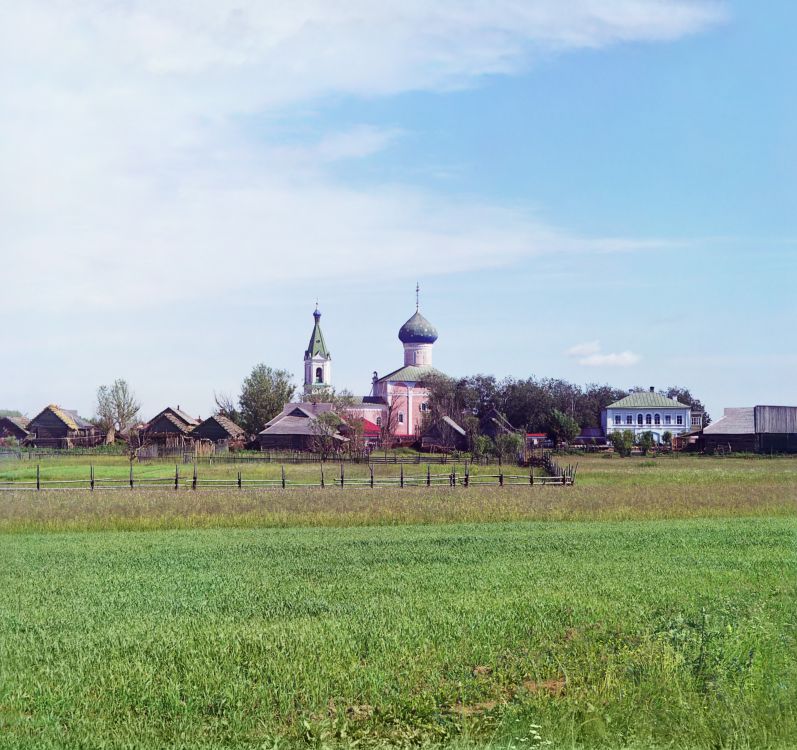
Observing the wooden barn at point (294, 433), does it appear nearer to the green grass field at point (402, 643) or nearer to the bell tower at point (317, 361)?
the bell tower at point (317, 361)

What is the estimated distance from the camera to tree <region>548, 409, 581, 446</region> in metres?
101

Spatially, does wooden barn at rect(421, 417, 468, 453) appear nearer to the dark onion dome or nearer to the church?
the church

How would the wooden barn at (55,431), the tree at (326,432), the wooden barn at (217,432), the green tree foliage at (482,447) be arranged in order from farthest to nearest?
the wooden barn at (55,431) < the wooden barn at (217,432) < the tree at (326,432) < the green tree foliage at (482,447)

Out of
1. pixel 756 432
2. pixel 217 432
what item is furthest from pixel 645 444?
pixel 217 432

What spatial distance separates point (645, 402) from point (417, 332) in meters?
29.6

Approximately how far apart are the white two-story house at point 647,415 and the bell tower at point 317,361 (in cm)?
3745

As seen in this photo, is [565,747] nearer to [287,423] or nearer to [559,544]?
[559,544]

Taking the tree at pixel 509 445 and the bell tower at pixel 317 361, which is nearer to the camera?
the tree at pixel 509 445

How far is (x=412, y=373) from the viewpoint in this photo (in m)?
116

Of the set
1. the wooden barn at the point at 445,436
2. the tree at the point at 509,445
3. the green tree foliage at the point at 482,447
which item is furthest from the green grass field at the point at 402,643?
the wooden barn at the point at 445,436

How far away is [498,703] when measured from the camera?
409 inches

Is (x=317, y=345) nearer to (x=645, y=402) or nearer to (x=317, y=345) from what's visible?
(x=317, y=345)

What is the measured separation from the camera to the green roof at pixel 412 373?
379 feet

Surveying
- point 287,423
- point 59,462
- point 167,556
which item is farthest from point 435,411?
point 167,556
